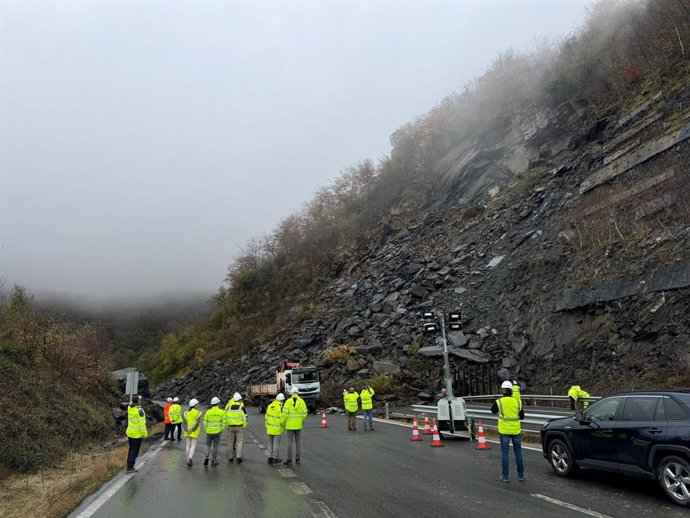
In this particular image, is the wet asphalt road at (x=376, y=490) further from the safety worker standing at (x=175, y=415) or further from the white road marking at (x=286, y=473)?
the safety worker standing at (x=175, y=415)

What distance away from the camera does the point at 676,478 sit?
685cm

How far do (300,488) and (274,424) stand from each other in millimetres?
2896

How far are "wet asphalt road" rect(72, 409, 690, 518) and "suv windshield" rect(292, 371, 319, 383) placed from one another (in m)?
20.0

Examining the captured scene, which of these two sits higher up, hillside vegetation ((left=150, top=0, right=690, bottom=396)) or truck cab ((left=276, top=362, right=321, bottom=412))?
hillside vegetation ((left=150, top=0, right=690, bottom=396))

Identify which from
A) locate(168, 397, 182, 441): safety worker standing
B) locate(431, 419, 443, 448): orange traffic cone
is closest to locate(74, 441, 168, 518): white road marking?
locate(168, 397, 182, 441): safety worker standing

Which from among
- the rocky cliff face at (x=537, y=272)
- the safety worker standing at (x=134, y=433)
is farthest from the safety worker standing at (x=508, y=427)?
the rocky cliff face at (x=537, y=272)

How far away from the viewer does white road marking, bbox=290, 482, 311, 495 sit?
8445 millimetres

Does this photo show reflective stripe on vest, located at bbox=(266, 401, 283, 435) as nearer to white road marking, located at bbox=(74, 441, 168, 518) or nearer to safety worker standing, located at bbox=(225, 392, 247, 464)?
safety worker standing, located at bbox=(225, 392, 247, 464)

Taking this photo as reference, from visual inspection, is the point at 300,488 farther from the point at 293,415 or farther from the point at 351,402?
the point at 351,402

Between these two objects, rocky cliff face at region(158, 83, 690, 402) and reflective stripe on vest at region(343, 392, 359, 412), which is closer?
reflective stripe on vest at region(343, 392, 359, 412)

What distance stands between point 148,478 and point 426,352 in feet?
79.0

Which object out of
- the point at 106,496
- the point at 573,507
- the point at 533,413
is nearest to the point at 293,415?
the point at 106,496

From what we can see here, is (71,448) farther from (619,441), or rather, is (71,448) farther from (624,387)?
(624,387)

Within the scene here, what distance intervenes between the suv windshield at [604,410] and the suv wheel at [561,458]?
0.81m
